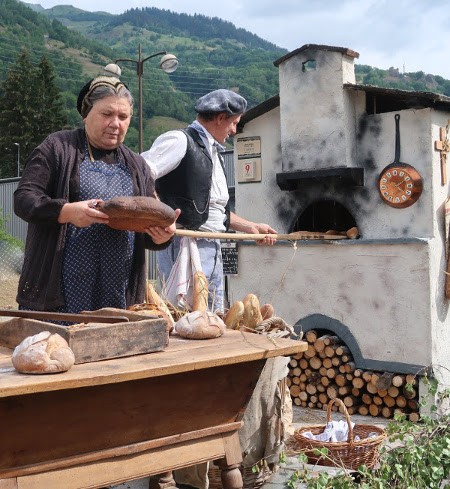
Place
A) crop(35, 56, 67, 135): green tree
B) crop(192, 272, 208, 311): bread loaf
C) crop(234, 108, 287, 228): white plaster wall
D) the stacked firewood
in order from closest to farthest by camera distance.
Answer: crop(192, 272, 208, 311): bread loaf < the stacked firewood < crop(234, 108, 287, 228): white plaster wall < crop(35, 56, 67, 135): green tree

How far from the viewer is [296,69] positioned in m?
6.52

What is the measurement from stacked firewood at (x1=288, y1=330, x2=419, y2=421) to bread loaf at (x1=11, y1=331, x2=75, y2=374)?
14.0ft

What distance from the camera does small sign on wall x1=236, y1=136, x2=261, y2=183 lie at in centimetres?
689

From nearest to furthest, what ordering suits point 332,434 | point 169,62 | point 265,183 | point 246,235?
point 332,434
point 246,235
point 265,183
point 169,62

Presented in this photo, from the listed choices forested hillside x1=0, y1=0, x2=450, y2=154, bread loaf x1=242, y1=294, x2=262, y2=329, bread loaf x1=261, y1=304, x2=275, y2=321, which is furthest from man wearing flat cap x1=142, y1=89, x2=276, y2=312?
forested hillside x1=0, y1=0, x2=450, y2=154

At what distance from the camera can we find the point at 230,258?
273 inches

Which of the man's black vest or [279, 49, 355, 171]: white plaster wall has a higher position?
[279, 49, 355, 171]: white plaster wall

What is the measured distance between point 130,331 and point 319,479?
1572 millimetres

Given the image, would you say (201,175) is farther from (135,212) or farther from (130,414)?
(130,414)

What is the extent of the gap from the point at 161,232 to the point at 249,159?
4.00m

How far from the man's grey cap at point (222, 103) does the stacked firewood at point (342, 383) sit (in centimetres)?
268

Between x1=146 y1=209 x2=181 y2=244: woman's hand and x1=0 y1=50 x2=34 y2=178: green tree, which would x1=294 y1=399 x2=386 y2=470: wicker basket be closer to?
x1=146 y1=209 x2=181 y2=244: woman's hand

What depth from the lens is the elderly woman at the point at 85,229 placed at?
10.2ft

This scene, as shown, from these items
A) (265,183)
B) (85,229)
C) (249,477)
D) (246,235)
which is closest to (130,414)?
(85,229)
